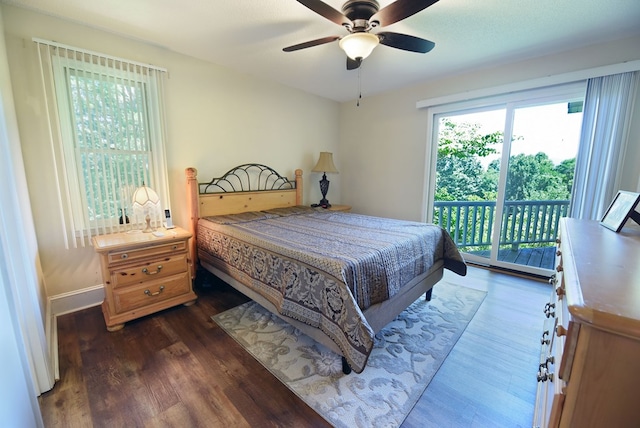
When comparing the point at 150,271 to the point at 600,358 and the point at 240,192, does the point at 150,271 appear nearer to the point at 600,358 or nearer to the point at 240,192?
the point at 240,192

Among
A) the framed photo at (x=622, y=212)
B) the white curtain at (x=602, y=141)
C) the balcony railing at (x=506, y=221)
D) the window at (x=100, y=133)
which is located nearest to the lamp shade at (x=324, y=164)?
the balcony railing at (x=506, y=221)

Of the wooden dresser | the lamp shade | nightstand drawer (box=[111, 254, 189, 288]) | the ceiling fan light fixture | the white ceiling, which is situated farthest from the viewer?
the lamp shade

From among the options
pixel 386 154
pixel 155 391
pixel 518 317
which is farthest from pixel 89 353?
pixel 386 154

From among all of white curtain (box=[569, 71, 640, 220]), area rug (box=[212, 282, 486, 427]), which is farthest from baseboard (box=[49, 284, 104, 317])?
white curtain (box=[569, 71, 640, 220])

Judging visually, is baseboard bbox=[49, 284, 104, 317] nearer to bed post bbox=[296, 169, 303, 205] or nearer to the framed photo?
bed post bbox=[296, 169, 303, 205]

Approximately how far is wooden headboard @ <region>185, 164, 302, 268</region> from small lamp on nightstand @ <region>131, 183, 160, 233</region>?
0.47 metres

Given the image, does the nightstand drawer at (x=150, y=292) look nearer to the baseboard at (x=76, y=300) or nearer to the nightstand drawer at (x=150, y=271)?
the nightstand drawer at (x=150, y=271)

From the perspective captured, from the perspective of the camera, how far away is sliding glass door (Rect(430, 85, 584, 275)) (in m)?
2.96

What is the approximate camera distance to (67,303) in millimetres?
2320

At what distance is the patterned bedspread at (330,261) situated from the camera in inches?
59.0

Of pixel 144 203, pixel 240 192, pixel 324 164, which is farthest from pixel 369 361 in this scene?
pixel 324 164

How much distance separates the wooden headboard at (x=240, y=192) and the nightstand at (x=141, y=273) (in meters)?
0.52

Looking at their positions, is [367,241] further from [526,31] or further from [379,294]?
[526,31]

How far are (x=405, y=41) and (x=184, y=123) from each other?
236 centimetres
